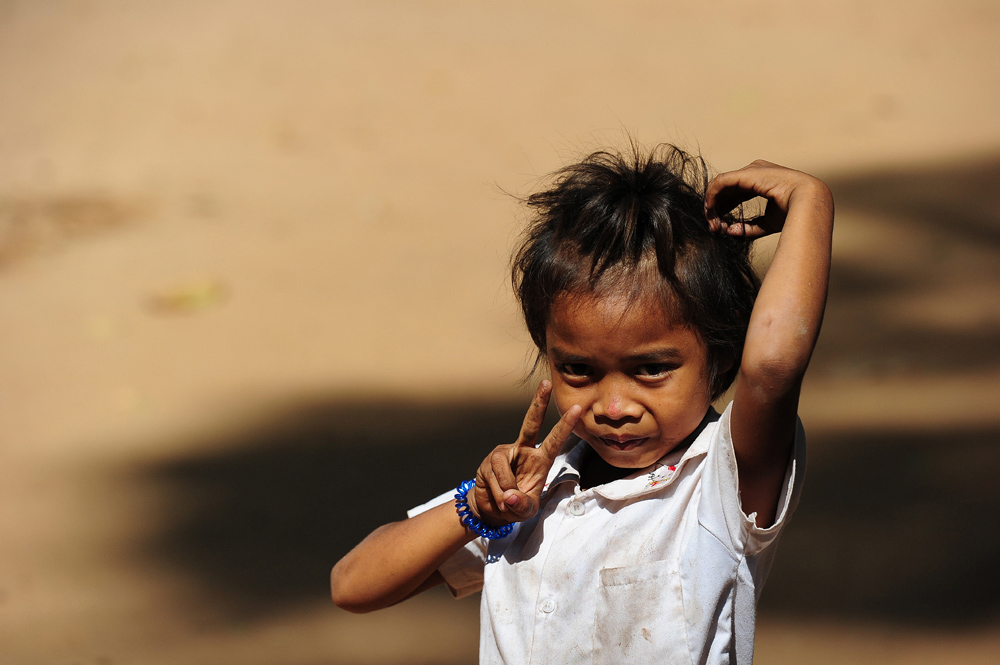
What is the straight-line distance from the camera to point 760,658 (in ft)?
8.23

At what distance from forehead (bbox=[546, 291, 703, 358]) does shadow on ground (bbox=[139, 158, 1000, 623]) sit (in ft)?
5.55

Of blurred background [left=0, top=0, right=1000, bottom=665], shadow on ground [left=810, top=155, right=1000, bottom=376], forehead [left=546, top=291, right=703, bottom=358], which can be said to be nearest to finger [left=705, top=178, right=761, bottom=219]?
forehead [left=546, top=291, right=703, bottom=358]

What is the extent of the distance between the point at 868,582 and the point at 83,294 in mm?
3681

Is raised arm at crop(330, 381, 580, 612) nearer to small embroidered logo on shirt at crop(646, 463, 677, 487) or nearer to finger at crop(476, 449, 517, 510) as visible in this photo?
finger at crop(476, 449, 517, 510)

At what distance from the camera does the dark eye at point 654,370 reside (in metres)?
1.29

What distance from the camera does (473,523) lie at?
135 centimetres

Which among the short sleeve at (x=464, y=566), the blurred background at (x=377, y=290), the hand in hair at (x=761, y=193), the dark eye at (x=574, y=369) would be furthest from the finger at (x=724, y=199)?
the blurred background at (x=377, y=290)

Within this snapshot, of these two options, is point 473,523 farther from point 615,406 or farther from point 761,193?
point 761,193

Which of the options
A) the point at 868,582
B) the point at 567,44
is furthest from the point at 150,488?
the point at 567,44

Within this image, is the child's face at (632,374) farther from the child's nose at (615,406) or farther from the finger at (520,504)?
the finger at (520,504)

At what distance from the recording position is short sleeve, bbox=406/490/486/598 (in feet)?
4.80

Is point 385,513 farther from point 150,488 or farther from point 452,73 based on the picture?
point 452,73

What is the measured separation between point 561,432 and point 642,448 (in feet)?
0.41

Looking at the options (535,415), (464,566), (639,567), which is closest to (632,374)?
(535,415)
